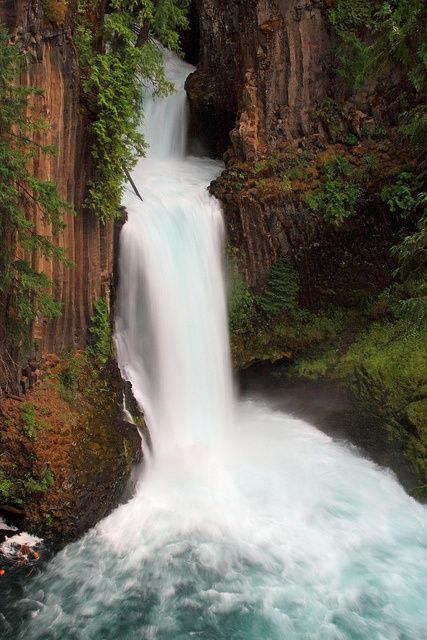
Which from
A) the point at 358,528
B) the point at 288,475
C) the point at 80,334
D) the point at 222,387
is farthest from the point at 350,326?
the point at 80,334

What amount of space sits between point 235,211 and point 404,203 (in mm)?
3957

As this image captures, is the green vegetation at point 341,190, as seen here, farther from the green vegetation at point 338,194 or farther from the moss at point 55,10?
the moss at point 55,10

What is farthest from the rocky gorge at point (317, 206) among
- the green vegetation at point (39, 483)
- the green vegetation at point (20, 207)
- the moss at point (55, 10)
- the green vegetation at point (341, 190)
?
the green vegetation at point (39, 483)

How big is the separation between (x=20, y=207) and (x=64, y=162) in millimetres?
1464

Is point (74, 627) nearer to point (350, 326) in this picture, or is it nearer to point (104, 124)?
point (104, 124)

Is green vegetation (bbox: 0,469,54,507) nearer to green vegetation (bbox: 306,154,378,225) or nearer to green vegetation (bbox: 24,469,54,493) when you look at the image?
green vegetation (bbox: 24,469,54,493)

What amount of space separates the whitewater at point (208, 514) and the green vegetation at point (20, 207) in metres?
2.53

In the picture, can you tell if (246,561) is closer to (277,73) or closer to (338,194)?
(338,194)

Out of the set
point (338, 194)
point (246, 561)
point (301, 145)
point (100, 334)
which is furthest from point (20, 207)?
point (301, 145)

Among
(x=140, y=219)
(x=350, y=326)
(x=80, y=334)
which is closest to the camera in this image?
(x=80, y=334)

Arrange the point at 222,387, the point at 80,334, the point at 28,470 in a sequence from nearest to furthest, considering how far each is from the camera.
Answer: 1. the point at 28,470
2. the point at 80,334
3. the point at 222,387

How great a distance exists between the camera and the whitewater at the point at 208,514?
657 centimetres

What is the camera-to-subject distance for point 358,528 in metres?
8.27

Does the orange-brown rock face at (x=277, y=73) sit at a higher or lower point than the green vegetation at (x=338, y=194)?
higher
